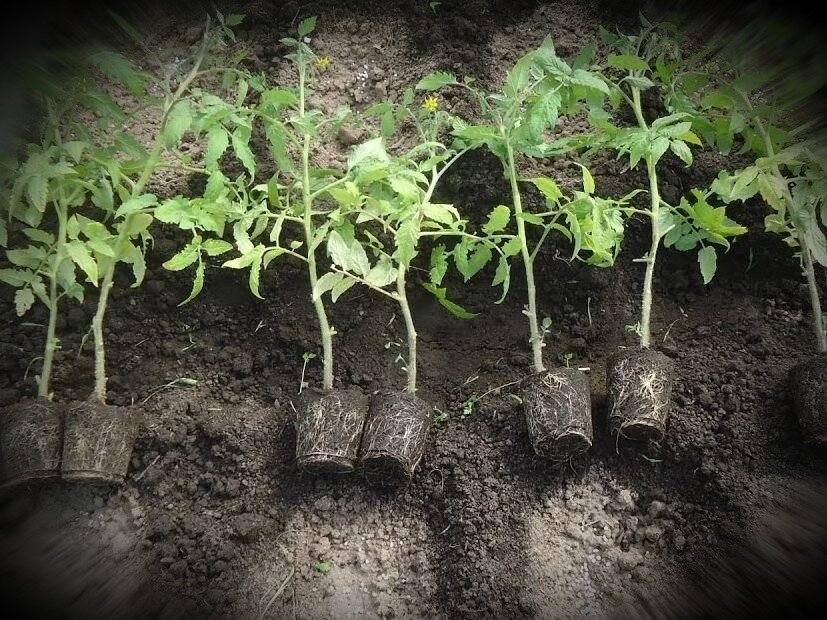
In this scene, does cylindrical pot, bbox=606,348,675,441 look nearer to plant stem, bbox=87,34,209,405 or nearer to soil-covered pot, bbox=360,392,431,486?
soil-covered pot, bbox=360,392,431,486

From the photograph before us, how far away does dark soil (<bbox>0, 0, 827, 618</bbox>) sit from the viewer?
133 centimetres

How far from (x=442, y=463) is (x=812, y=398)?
84 centimetres

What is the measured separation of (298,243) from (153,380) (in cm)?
54

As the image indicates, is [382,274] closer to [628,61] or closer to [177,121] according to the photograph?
[177,121]

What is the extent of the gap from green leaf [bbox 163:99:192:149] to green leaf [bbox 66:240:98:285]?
1.04 feet

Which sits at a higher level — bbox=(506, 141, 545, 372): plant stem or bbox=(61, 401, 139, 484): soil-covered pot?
bbox=(506, 141, 545, 372): plant stem

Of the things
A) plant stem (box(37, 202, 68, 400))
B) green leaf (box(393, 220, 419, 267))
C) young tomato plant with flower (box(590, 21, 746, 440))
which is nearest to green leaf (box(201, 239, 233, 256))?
plant stem (box(37, 202, 68, 400))

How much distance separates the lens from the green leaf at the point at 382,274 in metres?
1.44

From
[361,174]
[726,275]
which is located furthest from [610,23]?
[361,174]

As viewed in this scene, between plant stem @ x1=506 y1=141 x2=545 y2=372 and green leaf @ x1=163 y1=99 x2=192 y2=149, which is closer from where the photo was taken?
green leaf @ x1=163 y1=99 x2=192 y2=149

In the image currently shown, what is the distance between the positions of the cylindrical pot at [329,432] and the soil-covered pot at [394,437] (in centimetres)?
3

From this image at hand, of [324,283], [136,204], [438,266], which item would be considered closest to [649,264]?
[438,266]

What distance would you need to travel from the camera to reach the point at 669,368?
145 cm

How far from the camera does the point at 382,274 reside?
4.76 feet
